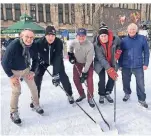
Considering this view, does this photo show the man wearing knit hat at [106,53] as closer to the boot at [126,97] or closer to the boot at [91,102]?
the boot at [91,102]

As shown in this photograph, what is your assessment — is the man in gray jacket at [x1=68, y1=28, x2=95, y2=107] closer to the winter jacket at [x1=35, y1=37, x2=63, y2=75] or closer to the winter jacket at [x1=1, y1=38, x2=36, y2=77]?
the winter jacket at [x1=35, y1=37, x2=63, y2=75]

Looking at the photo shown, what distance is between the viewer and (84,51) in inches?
177

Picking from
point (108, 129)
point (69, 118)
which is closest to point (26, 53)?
point (69, 118)

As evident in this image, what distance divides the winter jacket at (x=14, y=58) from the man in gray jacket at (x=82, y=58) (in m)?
0.93

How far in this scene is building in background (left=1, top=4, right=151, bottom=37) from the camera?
76.2 ft

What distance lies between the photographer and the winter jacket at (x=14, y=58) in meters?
3.68

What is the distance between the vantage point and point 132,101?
505 cm

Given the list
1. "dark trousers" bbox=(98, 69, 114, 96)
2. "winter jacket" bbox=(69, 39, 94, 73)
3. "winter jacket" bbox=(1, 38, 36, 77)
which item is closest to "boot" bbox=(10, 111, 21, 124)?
"winter jacket" bbox=(1, 38, 36, 77)

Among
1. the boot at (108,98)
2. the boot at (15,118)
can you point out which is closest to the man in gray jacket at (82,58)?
the boot at (108,98)

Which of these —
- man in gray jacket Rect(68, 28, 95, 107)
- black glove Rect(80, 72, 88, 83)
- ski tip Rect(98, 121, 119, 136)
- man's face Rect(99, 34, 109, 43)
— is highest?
man's face Rect(99, 34, 109, 43)

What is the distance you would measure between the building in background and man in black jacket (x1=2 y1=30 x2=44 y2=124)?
58.3 feet

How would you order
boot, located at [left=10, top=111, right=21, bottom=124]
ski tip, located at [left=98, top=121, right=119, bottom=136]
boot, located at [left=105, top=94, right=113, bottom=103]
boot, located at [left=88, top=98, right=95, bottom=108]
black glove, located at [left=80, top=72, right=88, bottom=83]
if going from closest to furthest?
ski tip, located at [left=98, top=121, right=119, bottom=136], boot, located at [left=10, top=111, right=21, bottom=124], black glove, located at [left=80, top=72, right=88, bottom=83], boot, located at [left=88, top=98, right=95, bottom=108], boot, located at [left=105, top=94, right=113, bottom=103]

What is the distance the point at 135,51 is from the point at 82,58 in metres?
1.05

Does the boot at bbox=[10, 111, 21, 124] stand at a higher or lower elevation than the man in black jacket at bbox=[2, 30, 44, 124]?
lower
